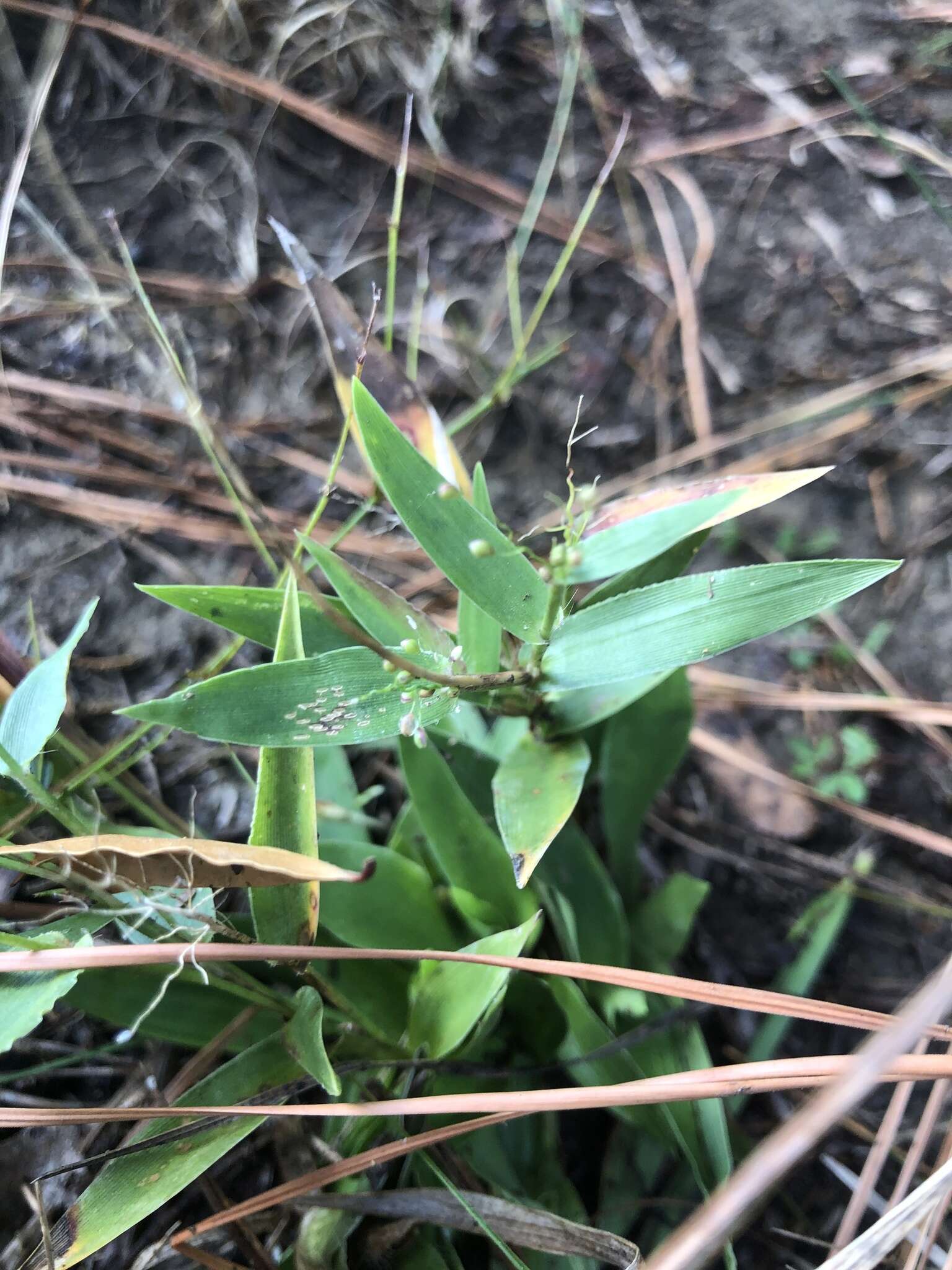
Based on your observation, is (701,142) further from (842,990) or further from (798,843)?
(842,990)

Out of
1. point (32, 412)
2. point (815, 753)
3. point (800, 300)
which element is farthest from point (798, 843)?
point (32, 412)

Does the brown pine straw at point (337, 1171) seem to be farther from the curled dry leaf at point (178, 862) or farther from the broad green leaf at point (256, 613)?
the broad green leaf at point (256, 613)

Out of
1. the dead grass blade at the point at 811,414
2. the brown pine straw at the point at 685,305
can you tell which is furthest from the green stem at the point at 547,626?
the brown pine straw at the point at 685,305

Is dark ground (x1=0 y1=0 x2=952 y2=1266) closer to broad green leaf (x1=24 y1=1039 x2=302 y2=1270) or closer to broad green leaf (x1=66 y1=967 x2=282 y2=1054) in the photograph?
broad green leaf (x1=66 y1=967 x2=282 y2=1054)

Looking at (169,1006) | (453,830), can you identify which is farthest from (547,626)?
(169,1006)

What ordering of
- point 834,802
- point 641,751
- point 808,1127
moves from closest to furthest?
1. point 808,1127
2. point 641,751
3. point 834,802

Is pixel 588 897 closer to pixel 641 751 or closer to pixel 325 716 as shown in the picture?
pixel 641 751

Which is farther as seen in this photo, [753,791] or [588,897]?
[753,791]
